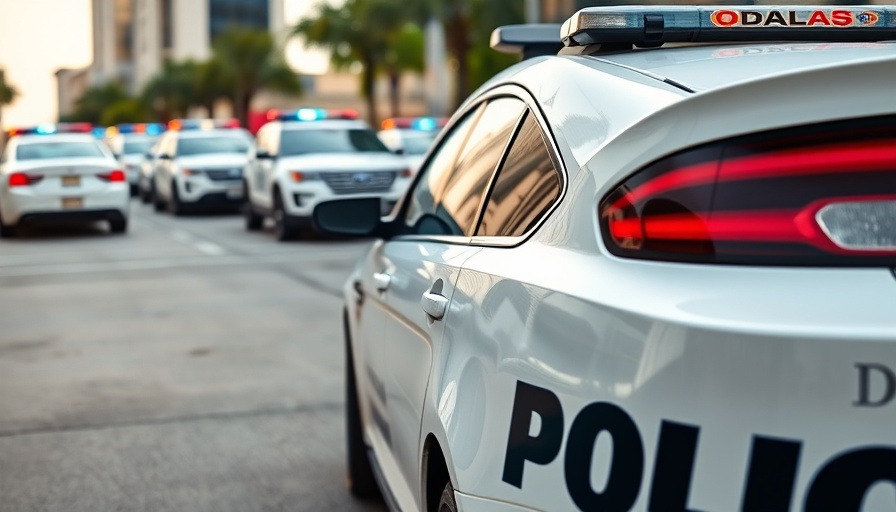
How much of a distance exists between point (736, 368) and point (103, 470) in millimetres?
4021

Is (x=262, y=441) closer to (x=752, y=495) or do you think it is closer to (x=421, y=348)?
(x=421, y=348)

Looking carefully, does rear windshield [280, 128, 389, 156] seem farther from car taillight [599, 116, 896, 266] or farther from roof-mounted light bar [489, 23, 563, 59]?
car taillight [599, 116, 896, 266]

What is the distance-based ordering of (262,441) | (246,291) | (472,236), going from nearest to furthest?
(472,236), (262,441), (246,291)

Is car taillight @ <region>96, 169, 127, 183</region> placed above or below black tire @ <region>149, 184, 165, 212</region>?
above

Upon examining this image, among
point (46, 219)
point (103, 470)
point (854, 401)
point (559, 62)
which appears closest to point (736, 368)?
point (854, 401)

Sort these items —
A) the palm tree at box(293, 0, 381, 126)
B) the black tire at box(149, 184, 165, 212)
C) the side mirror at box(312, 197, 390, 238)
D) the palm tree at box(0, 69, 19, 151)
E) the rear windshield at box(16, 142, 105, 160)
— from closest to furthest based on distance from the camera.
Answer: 1. the side mirror at box(312, 197, 390, 238)
2. the rear windshield at box(16, 142, 105, 160)
3. the black tire at box(149, 184, 165, 212)
4. the palm tree at box(293, 0, 381, 126)
5. the palm tree at box(0, 69, 19, 151)

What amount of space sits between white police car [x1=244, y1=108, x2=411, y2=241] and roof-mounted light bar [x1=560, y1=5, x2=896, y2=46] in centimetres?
1420

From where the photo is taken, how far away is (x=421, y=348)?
3342 mm

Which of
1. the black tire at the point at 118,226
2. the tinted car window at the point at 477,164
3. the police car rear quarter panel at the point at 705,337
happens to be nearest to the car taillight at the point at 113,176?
the black tire at the point at 118,226

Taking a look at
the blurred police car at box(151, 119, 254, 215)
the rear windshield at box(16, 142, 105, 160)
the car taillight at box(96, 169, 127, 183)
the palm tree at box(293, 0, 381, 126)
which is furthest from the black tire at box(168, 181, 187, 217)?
the palm tree at box(293, 0, 381, 126)

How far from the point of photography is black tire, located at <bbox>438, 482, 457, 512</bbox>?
A: 289cm

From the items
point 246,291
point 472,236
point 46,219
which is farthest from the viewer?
point 46,219

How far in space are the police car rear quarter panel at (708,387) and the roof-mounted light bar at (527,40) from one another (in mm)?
1636

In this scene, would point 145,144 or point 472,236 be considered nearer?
point 472,236
